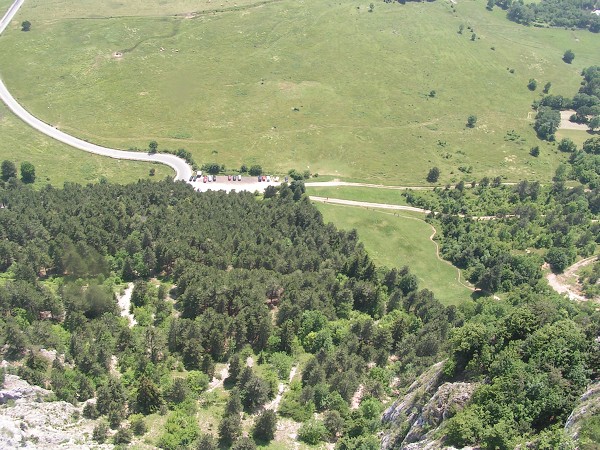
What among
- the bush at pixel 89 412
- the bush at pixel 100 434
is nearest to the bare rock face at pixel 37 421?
the bush at pixel 100 434

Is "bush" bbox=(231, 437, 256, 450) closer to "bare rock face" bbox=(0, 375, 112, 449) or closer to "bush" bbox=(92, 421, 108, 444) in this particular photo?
"bare rock face" bbox=(0, 375, 112, 449)

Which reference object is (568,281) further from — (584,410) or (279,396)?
(584,410)

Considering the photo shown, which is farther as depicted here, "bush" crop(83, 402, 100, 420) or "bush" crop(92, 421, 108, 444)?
"bush" crop(83, 402, 100, 420)

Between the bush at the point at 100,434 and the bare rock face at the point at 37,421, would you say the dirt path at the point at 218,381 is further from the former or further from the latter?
the bare rock face at the point at 37,421

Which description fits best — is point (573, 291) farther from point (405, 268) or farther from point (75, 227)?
point (75, 227)

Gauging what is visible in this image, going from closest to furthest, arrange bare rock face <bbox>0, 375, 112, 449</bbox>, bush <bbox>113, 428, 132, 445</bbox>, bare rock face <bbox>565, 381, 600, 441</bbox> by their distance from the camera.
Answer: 1. bare rock face <bbox>565, 381, 600, 441</bbox>
2. bare rock face <bbox>0, 375, 112, 449</bbox>
3. bush <bbox>113, 428, 132, 445</bbox>

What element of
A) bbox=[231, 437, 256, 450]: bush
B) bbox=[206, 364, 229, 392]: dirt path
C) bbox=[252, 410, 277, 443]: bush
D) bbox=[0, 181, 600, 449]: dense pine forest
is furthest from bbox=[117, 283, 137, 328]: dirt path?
bbox=[231, 437, 256, 450]: bush

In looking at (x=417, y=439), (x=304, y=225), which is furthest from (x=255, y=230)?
(x=417, y=439)
